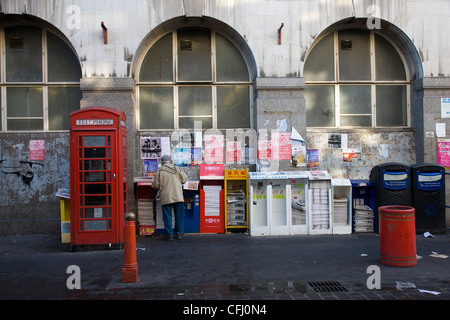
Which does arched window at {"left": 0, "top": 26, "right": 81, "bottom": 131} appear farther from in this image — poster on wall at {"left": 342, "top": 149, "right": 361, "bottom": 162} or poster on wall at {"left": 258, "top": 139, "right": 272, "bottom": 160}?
poster on wall at {"left": 342, "top": 149, "right": 361, "bottom": 162}

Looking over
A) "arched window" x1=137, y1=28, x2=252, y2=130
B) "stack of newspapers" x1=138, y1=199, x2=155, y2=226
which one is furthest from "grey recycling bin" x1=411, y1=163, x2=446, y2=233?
"stack of newspapers" x1=138, y1=199, x2=155, y2=226

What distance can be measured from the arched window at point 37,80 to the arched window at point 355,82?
20.7 ft

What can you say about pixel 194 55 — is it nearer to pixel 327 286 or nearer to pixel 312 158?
pixel 312 158

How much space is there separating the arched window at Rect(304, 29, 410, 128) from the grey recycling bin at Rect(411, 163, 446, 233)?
1961 millimetres

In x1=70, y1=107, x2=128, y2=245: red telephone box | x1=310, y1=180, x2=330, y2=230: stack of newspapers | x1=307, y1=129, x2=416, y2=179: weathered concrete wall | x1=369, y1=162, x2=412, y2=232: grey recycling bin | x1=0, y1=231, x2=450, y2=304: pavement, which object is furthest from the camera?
x1=307, y1=129, x2=416, y2=179: weathered concrete wall

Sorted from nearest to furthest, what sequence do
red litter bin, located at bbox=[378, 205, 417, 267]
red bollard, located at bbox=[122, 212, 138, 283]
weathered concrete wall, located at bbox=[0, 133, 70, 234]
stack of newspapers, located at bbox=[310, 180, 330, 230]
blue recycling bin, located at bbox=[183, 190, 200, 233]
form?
1. red bollard, located at bbox=[122, 212, 138, 283]
2. red litter bin, located at bbox=[378, 205, 417, 267]
3. stack of newspapers, located at bbox=[310, 180, 330, 230]
4. blue recycling bin, located at bbox=[183, 190, 200, 233]
5. weathered concrete wall, located at bbox=[0, 133, 70, 234]

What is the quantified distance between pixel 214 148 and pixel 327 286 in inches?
206

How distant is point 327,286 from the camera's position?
224 inches

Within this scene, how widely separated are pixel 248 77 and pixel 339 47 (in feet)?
8.72

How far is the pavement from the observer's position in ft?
17.9

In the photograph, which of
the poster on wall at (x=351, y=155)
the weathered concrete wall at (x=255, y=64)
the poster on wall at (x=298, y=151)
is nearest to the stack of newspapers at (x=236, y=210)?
the poster on wall at (x=298, y=151)

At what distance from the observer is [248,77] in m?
10.5

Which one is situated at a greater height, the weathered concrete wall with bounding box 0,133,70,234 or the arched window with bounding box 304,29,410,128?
the arched window with bounding box 304,29,410,128

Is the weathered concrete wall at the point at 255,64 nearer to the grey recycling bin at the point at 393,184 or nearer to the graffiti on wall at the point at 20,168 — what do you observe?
the graffiti on wall at the point at 20,168
